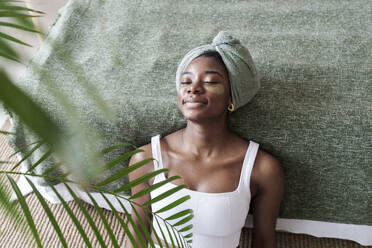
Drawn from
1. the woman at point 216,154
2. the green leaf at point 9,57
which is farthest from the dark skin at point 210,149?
the green leaf at point 9,57

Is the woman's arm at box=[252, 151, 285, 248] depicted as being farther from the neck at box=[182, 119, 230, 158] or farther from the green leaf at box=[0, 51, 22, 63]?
the green leaf at box=[0, 51, 22, 63]

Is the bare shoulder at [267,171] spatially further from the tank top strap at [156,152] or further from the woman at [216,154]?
the tank top strap at [156,152]

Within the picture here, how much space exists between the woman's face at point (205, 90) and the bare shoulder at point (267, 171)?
18 centimetres

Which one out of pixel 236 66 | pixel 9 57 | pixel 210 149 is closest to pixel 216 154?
pixel 210 149

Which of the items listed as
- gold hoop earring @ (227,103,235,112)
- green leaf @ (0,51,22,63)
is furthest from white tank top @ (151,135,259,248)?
green leaf @ (0,51,22,63)

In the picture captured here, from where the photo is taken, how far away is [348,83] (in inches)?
36.5

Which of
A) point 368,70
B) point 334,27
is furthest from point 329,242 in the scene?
point 334,27

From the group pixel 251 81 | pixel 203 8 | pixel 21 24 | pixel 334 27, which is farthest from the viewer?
pixel 203 8

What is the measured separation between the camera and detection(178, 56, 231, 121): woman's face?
80cm

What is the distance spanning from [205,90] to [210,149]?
0.18m

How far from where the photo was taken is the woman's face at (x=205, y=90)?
803mm

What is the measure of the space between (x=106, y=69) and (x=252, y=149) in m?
0.52

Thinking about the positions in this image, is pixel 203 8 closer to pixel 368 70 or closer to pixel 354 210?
pixel 368 70

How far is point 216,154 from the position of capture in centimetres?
90
